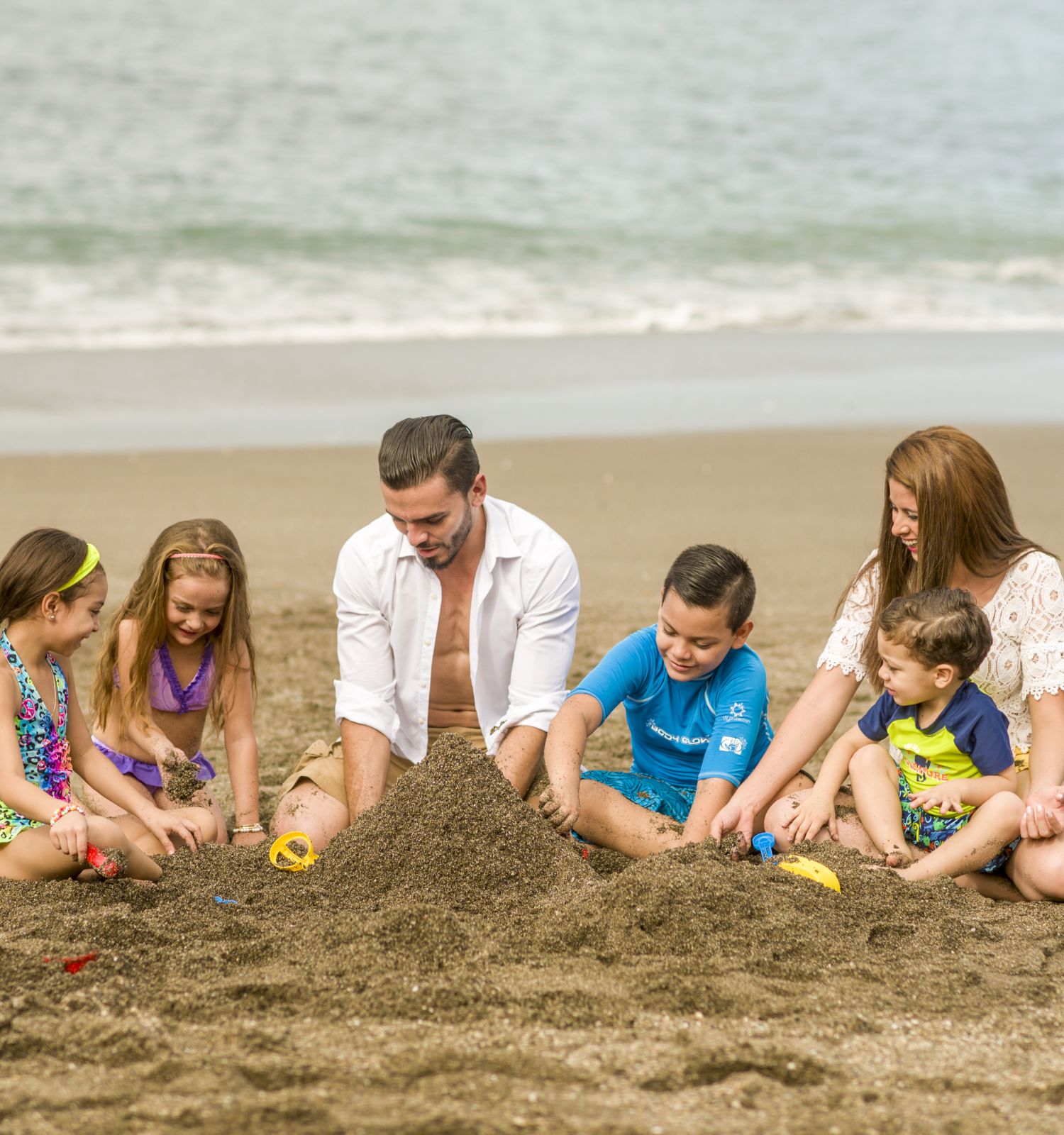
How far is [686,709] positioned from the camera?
162 inches

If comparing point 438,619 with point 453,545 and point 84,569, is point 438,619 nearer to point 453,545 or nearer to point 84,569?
point 453,545

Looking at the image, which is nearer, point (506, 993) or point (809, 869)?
point (506, 993)

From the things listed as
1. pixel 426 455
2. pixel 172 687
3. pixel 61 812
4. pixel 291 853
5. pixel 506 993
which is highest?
pixel 426 455

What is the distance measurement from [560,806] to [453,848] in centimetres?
41

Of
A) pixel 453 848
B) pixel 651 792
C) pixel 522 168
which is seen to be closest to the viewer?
pixel 453 848

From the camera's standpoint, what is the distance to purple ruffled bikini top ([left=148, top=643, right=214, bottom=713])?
4.28 meters

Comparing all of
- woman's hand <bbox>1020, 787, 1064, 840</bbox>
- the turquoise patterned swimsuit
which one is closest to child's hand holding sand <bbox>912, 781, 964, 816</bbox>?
woman's hand <bbox>1020, 787, 1064, 840</bbox>

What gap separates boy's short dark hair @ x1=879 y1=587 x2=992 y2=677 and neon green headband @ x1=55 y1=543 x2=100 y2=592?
2.23 metres

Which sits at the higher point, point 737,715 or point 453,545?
point 453,545

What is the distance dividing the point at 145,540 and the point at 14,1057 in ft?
18.2

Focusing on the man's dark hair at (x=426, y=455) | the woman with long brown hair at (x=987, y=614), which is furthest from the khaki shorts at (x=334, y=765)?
the woman with long brown hair at (x=987, y=614)

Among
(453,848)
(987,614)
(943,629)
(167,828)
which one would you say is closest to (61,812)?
(167,828)

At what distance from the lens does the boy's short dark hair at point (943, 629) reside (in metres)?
3.56

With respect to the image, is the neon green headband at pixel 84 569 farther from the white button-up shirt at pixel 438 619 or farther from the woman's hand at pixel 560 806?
the woman's hand at pixel 560 806
